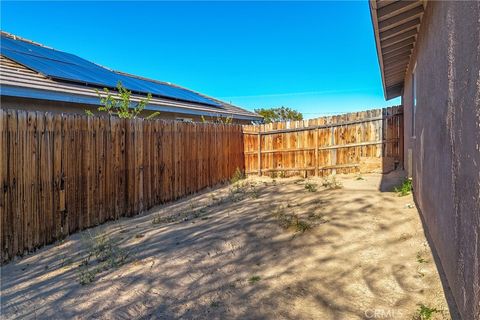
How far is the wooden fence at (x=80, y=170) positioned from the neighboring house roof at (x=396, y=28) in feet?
15.8

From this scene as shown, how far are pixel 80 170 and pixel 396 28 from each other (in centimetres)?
575

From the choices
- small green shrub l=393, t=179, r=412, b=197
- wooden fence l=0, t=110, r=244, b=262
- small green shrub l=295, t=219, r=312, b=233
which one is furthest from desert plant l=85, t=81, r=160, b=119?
small green shrub l=393, t=179, r=412, b=197

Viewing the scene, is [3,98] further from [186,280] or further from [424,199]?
[424,199]

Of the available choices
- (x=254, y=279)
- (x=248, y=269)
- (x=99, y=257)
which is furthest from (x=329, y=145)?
(x=99, y=257)

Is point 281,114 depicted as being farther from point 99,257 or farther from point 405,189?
point 99,257

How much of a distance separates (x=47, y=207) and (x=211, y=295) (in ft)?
11.3

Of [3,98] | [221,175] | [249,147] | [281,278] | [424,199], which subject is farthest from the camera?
[249,147]

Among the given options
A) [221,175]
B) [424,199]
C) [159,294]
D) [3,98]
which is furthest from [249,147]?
[159,294]

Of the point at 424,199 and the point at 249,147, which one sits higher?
the point at 249,147

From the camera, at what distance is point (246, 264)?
414cm

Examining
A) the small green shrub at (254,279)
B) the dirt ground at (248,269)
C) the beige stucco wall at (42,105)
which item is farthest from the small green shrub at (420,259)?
the beige stucco wall at (42,105)

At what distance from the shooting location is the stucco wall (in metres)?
1.98

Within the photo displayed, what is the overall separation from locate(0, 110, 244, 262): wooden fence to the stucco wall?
528cm

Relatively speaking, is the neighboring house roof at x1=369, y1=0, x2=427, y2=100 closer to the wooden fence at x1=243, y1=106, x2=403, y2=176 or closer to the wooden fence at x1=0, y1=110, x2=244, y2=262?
the wooden fence at x1=243, y1=106, x2=403, y2=176
